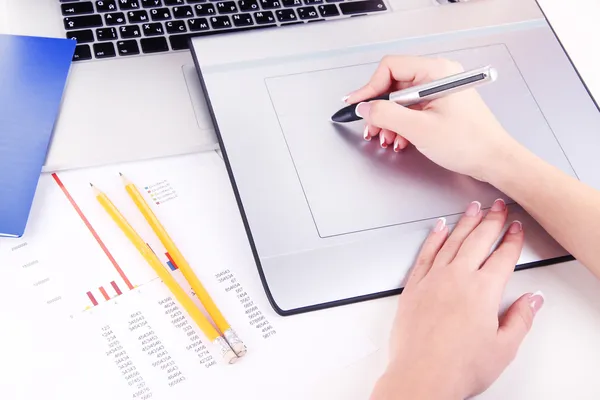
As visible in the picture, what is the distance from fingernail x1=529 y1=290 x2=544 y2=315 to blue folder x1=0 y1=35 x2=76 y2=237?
453 millimetres

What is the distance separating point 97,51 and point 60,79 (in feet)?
0.18

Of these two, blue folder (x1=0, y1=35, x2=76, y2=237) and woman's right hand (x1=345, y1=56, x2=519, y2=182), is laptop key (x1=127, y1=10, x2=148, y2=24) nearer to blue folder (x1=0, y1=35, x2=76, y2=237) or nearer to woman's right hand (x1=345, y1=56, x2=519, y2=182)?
A: blue folder (x1=0, y1=35, x2=76, y2=237)

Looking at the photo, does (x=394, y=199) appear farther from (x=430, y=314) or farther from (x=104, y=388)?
(x=104, y=388)

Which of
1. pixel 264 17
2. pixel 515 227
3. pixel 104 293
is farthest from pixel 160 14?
pixel 515 227

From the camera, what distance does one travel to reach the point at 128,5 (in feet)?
2.35

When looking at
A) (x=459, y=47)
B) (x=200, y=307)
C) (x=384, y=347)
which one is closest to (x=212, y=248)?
(x=200, y=307)

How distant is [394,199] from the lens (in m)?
0.61

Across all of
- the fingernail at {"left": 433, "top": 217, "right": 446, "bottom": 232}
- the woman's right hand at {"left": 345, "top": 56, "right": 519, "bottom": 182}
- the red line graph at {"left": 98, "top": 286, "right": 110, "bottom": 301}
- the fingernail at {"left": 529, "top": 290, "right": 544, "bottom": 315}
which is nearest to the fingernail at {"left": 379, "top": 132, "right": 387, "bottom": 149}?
the woman's right hand at {"left": 345, "top": 56, "right": 519, "bottom": 182}

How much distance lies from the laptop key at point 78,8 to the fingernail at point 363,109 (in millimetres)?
320

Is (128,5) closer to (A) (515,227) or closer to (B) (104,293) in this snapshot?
(B) (104,293)

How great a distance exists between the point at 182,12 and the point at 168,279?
13.2 inches

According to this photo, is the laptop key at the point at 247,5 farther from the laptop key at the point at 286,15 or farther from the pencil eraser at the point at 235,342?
the pencil eraser at the point at 235,342

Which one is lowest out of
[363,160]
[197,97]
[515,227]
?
[515,227]

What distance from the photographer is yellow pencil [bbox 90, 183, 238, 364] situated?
52 centimetres
